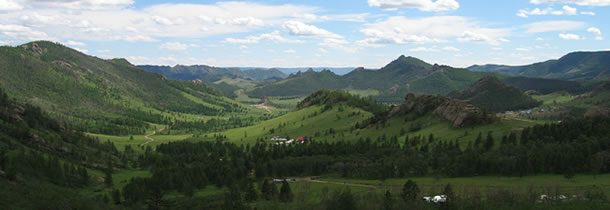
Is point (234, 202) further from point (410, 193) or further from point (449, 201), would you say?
point (449, 201)

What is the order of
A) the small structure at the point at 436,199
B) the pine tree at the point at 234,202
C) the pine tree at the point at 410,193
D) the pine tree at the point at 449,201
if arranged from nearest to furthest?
the pine tree at the point at 449,201 → the small structure at the point at 436,199 → the pine tree at the point at 234,202 → the pine tree at the point at 410,193

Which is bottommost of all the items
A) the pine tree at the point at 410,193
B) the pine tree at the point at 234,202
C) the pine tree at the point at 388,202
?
the pine tree at the point at 234,202

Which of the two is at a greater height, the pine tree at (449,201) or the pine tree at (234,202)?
the pine tree at (449,201)

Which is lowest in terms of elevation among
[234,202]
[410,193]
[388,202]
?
[234,202]

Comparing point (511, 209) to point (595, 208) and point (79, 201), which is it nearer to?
point (595, 208)

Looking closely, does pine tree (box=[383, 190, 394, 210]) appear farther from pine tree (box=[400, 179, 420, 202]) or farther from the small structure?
the small structure

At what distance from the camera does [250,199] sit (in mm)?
199625

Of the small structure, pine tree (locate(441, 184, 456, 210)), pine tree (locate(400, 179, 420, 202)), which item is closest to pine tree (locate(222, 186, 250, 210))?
pine tree (locate(400, 179, 420, 202))

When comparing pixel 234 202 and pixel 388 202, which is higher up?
pixel 388 202

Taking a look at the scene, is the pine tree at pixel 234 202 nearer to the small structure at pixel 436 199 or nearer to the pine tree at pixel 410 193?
the pine tree at pixel 410 193

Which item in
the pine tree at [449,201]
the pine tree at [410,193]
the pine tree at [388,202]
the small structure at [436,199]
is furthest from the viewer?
the pine tree at [410,193]

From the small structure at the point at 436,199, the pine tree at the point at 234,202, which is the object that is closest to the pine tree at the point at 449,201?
the small structure at the point at 436,199

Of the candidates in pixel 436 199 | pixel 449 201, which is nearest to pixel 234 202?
pixel 436 199

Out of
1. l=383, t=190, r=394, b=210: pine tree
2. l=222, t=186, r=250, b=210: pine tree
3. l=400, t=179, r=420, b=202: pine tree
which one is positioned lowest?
l=222, t=186, r=250, b=210: pine tree
